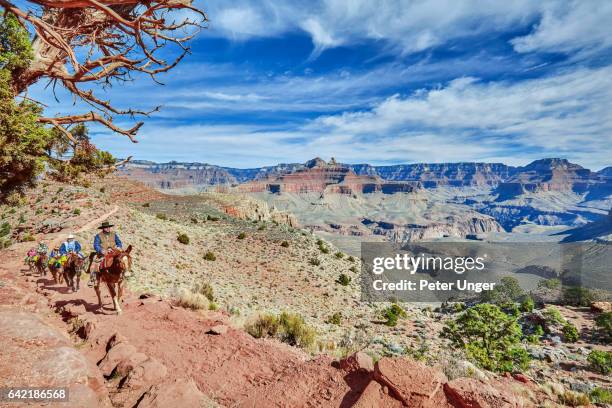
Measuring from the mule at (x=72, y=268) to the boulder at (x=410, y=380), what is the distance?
13.2 metres

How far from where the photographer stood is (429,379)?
5562 mm

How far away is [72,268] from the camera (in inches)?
555

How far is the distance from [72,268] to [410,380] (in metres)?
14.1

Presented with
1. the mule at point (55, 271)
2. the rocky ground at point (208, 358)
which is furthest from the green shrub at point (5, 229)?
the mule at point (55, 271)

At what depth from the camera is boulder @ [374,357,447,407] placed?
17.6 ft

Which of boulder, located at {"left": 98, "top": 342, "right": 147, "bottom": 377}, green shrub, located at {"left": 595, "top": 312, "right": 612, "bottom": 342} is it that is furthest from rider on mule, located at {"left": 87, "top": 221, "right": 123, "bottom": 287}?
green shrub, located at {"left": 595, "top": 312, "right": 612, "bottom": 342}

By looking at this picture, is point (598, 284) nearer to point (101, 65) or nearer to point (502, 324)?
point (502, 324)

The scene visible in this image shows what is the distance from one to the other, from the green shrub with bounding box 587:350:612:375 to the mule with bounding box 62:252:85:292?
25.4 meters

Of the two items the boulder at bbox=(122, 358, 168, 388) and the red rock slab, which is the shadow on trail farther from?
the red rock slab

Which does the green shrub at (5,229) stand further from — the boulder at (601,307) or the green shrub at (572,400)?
the boulder at (601,307)

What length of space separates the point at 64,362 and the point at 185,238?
29797 millimetres

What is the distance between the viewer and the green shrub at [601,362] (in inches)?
707

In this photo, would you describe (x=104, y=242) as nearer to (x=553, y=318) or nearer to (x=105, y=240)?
(x=105, y=240)

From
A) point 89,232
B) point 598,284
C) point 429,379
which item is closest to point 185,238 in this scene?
point 89,232
